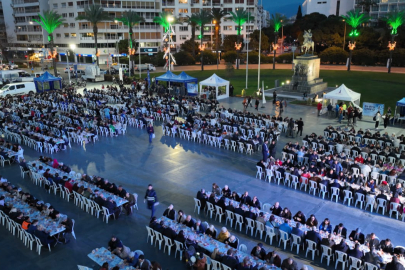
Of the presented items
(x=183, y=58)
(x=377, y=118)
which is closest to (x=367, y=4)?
(x=183, y=58)

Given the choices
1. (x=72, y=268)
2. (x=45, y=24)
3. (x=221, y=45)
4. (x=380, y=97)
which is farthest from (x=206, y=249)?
(x=221, y=45)

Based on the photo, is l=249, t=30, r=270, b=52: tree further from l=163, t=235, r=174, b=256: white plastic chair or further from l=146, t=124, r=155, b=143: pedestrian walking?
l=163, t=235, r=174, b=256: white plastic chair

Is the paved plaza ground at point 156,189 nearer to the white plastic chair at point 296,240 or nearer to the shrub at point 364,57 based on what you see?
the white plastic chair at point 296,240

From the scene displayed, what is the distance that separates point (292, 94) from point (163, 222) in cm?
2819

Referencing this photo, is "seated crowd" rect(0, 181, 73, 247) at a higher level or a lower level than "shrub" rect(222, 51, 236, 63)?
lower

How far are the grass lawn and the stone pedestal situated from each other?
4113mm

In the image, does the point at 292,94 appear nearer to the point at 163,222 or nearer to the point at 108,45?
the point at 163,222

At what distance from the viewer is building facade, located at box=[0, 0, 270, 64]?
273 ft

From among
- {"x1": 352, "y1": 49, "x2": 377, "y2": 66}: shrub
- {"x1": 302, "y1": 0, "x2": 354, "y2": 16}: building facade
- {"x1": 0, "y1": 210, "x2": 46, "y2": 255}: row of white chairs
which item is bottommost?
{"x1": 0, "y1": 210, "x2": 46, "y2": 255}: row of white chairs

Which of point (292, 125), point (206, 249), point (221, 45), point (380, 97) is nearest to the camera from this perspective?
point (206, 249)

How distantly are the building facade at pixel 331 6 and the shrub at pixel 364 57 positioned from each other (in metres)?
49.3

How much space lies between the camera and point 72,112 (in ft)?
86.2

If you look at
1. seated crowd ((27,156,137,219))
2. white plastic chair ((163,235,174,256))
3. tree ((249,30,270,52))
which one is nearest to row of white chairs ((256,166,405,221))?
seated crowd ((27,156,137,219))

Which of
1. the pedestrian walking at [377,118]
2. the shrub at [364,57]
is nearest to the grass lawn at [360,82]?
the pedestrian walking at [377,118]
